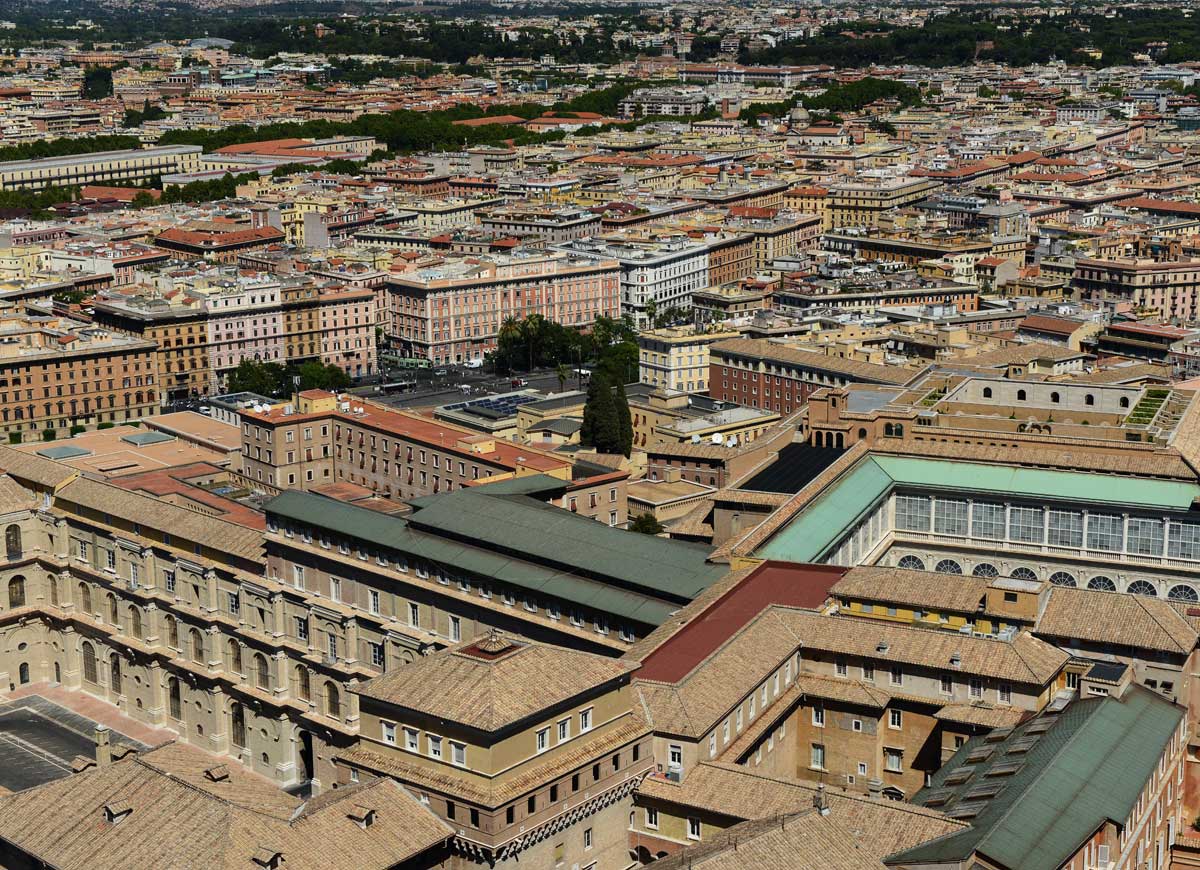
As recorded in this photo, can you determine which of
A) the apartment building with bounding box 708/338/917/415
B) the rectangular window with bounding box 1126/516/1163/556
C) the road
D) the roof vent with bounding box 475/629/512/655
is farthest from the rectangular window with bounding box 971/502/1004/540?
the road

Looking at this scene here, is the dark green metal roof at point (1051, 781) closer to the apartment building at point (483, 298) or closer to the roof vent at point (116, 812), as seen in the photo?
the roof vent at point (116, 812)

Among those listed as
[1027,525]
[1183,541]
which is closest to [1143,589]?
[1183,541]

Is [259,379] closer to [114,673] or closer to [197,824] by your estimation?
[114,673]

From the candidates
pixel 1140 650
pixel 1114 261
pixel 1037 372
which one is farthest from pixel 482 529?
pixel 1114 261

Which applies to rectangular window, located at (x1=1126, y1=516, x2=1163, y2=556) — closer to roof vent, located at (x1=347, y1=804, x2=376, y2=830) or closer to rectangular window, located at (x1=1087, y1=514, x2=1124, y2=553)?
rectangular window, located at (x1=1087, y1=514, x2=1124, y2=553)

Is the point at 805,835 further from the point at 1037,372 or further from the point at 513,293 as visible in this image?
the point at 513,293

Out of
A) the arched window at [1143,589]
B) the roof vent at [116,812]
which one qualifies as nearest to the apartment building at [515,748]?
the roof vent at [116,812]

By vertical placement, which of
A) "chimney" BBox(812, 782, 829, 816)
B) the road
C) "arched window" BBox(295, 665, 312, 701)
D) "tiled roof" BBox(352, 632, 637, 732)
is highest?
"tiled roof" BBox(352, 632, 637, 732)
